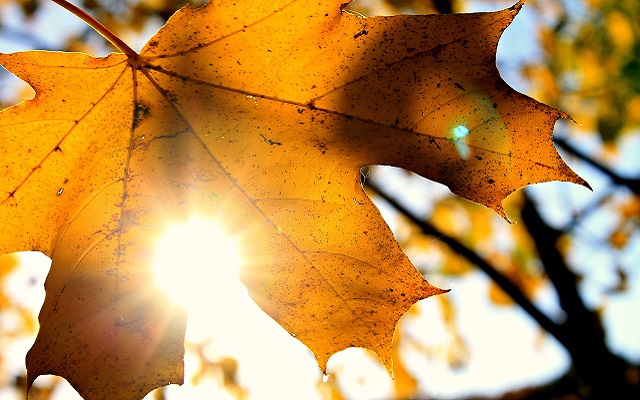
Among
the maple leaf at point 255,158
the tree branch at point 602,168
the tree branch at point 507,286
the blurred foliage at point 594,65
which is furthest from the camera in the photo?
the blurred foliage at point 594,65

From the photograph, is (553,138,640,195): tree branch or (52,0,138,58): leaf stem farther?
(553,138,640,195): tree branch

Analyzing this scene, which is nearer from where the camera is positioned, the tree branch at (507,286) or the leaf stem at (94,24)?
the leaf stem at (94,24)

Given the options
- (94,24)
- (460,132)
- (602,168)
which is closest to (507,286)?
(602,168)

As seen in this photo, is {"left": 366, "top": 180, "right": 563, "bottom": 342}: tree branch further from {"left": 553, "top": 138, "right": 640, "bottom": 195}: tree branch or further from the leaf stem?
the leaf stem

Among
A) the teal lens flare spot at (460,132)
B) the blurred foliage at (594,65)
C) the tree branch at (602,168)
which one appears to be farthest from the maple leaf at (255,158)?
the blurred foliage at (594,65)

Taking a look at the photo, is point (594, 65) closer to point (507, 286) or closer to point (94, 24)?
point (507, 286)

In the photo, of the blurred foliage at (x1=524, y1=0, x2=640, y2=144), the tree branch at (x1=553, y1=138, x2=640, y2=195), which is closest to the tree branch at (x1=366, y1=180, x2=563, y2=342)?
the tree branch at (x1=553, y1=138, x2=640, y2=195)

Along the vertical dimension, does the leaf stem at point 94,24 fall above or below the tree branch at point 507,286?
above

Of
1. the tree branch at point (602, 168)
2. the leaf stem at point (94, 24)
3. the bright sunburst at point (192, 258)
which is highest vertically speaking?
the leaf stem at point (94, 24)

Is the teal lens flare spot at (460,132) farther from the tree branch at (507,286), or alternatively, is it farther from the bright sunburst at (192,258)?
the tree branch at (507,286)
